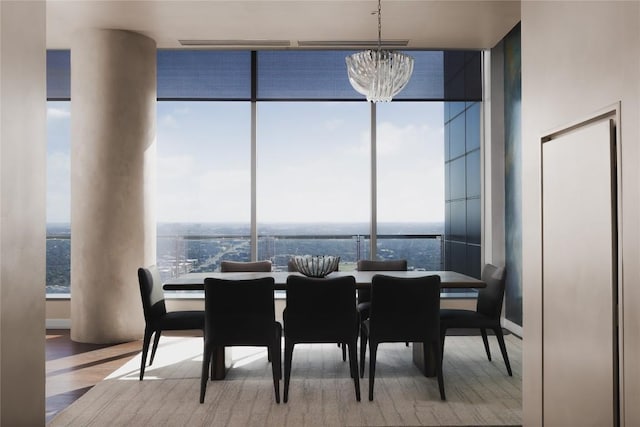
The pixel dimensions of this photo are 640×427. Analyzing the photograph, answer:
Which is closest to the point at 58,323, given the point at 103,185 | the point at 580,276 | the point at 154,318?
the point at 103,185

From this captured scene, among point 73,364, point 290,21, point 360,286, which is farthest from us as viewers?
point 290,21

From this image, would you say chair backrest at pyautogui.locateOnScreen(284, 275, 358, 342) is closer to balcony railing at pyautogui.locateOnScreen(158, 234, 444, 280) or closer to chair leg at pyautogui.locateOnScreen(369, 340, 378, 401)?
chair leg at pyautogui.locateOnScreen(369, 340, 378, 401)

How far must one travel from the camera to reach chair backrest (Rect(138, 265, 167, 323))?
12.9 ft

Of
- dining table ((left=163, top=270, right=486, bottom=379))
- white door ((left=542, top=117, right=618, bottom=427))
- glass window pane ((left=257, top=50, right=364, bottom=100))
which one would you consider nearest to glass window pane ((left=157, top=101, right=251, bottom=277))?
glass window pane ((left=257, top=50, right=364, bottom=100))

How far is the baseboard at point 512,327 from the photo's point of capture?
5482 mm

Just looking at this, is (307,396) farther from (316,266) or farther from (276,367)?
(316,266)

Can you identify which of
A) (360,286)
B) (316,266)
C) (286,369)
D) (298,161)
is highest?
(298,161)

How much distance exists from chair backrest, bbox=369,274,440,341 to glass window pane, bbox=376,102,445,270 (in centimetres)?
261

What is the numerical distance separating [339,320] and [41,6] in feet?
8.47

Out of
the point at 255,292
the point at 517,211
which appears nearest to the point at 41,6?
the point at 255,292

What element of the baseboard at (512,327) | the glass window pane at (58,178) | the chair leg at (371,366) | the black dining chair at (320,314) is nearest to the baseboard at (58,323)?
the glass window pane at (58,178)

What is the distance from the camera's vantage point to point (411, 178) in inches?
245

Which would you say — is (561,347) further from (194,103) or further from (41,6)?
(194,103)

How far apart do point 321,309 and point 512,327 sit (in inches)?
118
